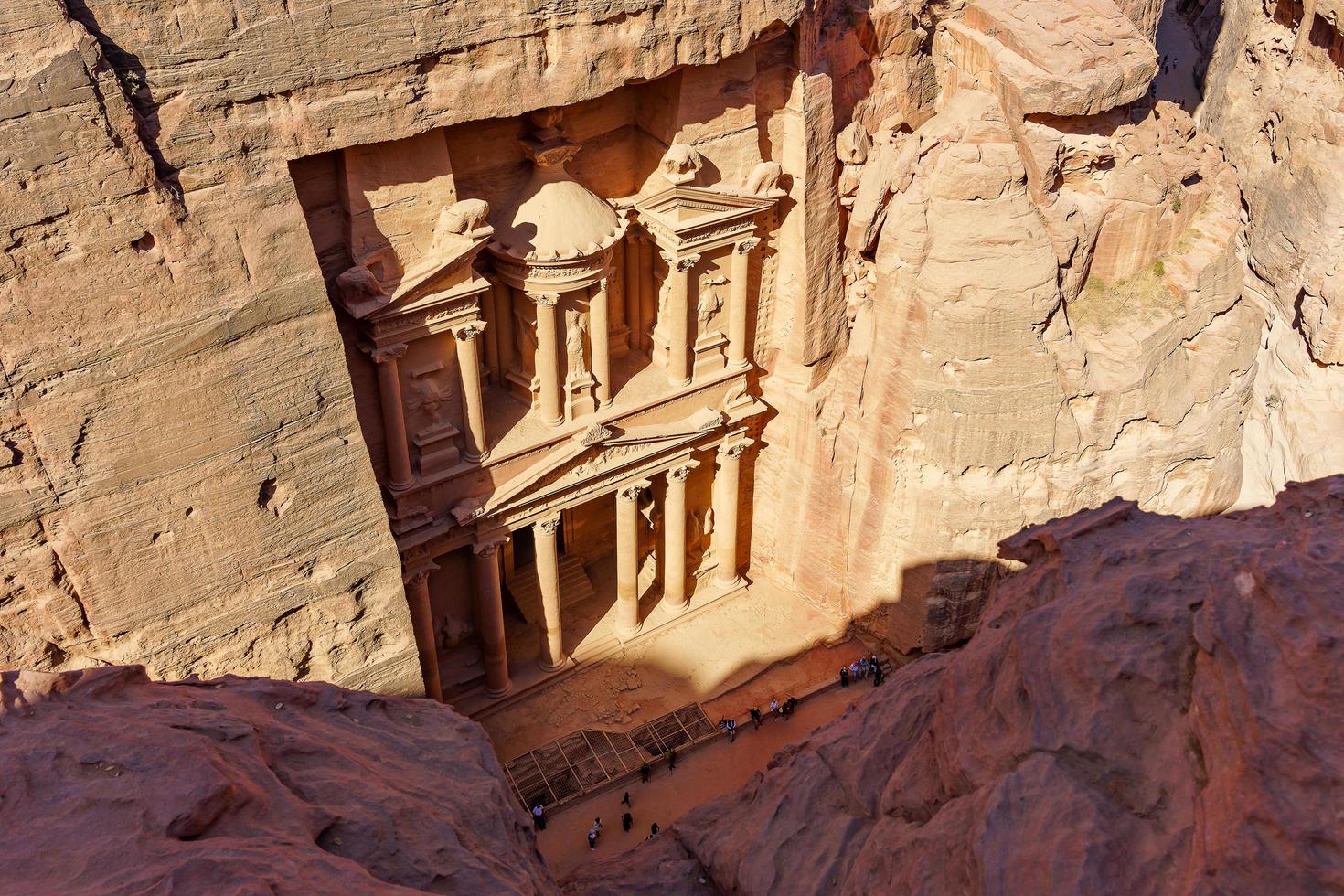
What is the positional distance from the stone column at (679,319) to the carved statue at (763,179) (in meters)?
1.32

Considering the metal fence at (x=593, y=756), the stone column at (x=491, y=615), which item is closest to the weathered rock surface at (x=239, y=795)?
the stone column at (x=491, y=615)

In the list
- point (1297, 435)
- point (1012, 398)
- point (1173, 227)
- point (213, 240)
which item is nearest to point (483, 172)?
point (213, 240)

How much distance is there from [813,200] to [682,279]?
238 cm

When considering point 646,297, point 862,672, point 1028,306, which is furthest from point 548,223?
point 862,672

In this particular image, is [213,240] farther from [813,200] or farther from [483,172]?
[813,200]

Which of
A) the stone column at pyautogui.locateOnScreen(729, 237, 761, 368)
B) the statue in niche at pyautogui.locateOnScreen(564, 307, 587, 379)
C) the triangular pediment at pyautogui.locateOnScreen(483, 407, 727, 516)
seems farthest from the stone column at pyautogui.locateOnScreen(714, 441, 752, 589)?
the statue in niche at pyautogui.locateOnScreen(564, 307, 587, 379)

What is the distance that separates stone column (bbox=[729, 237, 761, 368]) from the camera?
18031 millimetres

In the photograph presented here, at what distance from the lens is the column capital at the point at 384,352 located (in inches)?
595

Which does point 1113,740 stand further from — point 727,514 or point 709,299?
point 727,514

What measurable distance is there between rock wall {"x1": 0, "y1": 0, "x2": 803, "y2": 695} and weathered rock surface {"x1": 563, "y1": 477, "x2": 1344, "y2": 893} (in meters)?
7.64

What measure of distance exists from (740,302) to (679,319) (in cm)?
106

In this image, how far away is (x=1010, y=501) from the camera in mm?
17250

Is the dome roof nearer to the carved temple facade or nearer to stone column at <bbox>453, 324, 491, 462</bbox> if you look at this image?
the carved temple facade

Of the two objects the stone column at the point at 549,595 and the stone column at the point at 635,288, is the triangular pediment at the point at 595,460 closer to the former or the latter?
the stone column at the point at 549,595
